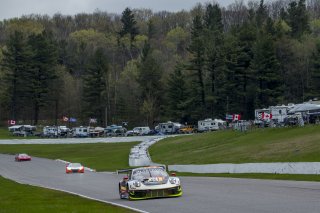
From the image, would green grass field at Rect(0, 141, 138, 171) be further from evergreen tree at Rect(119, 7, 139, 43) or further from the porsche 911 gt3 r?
evergreen tree at Rect(119, 7, 139, 43)

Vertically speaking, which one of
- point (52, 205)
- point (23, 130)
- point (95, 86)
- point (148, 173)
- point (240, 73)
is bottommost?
point (52, 205)

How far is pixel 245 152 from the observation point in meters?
48.7

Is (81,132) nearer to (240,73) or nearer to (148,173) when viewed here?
(240,73)

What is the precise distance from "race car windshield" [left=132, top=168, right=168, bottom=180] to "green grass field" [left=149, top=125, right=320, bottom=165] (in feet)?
50.9

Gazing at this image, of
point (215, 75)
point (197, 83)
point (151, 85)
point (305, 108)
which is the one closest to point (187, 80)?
point (197, 83)

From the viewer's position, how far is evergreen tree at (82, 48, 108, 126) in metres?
136

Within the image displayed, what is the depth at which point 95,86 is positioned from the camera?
13638 centimetres

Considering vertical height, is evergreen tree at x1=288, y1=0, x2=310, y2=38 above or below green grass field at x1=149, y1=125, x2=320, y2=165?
above

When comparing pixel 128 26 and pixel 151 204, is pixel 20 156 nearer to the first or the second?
pixel 151 204

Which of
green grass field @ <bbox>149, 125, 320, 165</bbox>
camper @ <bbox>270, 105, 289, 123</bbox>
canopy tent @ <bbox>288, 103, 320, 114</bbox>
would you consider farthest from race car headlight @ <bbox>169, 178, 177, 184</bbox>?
camper @ <bbox>270, 105, 289, 123</bbox>

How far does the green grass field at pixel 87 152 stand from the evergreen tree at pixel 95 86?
123 ft

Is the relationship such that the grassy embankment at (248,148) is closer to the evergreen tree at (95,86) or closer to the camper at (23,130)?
the camper at (23,130)

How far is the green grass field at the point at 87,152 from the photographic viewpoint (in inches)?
2596

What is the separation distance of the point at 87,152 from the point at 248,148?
38471mm
